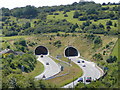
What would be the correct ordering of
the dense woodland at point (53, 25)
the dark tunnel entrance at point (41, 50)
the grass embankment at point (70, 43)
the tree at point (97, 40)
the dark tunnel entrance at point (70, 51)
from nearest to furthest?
1. the dense woodland at point (53, 25)
2. the grass embankment at point (70, 43)
3. the tree at point (97, 40)
4. the dark tunnel entrance at point (70, 51)
5. the dark tunnel entrance at point (41, 50)

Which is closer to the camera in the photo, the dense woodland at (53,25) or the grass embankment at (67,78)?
the grass embankment at (67,78)

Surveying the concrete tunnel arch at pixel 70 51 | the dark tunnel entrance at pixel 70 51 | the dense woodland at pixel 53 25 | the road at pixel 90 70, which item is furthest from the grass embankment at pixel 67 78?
the dark tunnel entrance at pixel 70 51

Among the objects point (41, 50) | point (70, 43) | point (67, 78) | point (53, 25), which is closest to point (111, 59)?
point (67, 78)

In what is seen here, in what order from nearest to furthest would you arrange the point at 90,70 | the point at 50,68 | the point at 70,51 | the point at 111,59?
the point at 90,70 < the point at 50,68 < the point at 111,59 < the point at 70,51

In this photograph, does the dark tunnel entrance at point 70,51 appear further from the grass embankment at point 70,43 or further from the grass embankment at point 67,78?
the grass embankment at point 67,78

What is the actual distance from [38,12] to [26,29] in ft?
101

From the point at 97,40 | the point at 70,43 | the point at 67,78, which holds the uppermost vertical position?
the point at 97,40

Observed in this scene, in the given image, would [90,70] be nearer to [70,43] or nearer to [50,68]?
[50,68]

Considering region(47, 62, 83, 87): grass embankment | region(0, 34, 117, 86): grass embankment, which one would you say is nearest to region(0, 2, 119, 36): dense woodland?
region(0, 34, 117, 86): grass embankment

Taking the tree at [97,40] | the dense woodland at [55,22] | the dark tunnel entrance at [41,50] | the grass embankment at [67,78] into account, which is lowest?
the dark tunnel entrance at [41,50]

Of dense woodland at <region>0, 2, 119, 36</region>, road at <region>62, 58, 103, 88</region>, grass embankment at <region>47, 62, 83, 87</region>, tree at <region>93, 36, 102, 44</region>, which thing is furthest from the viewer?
dense woodland at <region>0, 2, 119, 36</region>

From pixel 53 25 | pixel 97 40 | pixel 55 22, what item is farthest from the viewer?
pixel 55 22

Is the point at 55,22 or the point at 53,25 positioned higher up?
the point at 55,22

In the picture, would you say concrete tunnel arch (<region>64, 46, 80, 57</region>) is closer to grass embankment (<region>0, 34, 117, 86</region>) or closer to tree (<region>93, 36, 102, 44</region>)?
grass embankment (<region>0, 34, 117, 86</region>)
